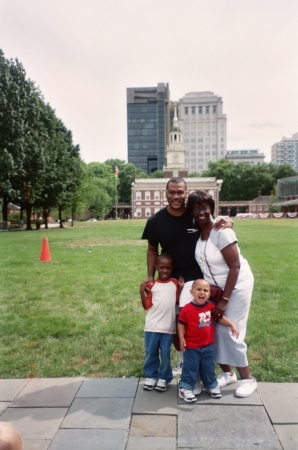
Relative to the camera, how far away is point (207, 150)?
21.7 metres

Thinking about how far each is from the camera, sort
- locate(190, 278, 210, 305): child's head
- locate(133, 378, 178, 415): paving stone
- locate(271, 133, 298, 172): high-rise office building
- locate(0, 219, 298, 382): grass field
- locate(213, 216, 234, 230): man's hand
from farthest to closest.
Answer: locate(271, 133, 298, 172): high-rise office building → locate(0, 219, 298, 382): grass field → locate(213, 216, 234, 230): man's hand → locate(190, 278, 210, 305): child's head → locate(133, 378, 178, 415): paving stone

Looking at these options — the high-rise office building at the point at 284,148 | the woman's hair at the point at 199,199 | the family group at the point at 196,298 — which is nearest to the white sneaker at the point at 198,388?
the family group at the point at 196,298

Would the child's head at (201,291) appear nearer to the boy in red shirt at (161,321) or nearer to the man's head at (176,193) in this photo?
the boy in red shirt at (161,321)

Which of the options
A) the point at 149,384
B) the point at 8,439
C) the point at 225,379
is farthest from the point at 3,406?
the point at 225,379

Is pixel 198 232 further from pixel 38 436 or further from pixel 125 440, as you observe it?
pixel 38 436

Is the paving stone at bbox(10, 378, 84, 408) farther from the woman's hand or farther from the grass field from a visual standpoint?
the woman's hand

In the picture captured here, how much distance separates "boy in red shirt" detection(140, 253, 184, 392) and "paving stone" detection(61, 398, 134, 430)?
Result: 337mm

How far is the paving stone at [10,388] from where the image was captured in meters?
3.33

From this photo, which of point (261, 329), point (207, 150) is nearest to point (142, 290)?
point (261, 329)

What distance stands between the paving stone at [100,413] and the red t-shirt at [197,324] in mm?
744

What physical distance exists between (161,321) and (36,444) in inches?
53.9

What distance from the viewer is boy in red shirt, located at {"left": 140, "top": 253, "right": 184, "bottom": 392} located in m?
3.43

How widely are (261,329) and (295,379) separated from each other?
1463 millimetres

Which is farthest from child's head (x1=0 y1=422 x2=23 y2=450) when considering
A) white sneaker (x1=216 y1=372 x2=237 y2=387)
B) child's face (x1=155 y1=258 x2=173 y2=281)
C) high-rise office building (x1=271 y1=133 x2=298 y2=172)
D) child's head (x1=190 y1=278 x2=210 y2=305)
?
high-rise office building (x1=271 y1=133 x2=298 y2=172)
